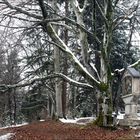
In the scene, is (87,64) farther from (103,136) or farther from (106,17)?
(103,136)

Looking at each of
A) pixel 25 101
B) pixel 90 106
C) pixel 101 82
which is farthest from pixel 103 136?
pixel 25 101

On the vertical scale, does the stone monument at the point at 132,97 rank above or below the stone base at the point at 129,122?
above

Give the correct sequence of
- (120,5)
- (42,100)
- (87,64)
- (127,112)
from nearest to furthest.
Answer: (87,64) < (127,112) < (120,5) < (42,100)

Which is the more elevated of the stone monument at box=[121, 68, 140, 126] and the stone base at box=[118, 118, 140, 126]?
the stone monument at box=[121, 68, 140, 126]

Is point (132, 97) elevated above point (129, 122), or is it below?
above

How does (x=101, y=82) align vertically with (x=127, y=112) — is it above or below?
above

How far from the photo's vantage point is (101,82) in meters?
15.0

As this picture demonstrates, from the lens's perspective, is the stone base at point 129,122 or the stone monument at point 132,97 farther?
Answer: the stone monument at point 132,97

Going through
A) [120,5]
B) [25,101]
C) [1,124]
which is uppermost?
[120,5]

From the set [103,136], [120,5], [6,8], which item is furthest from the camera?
[120,5]

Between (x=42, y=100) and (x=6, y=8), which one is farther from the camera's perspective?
(x=42, y=100)

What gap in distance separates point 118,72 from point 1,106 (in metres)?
26.7

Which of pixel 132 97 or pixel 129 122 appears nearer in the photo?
pixel 129 122

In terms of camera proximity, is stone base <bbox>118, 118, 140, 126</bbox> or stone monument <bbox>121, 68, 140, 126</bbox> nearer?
stone base <bbox>118, 118, 140, 126</bbox>
